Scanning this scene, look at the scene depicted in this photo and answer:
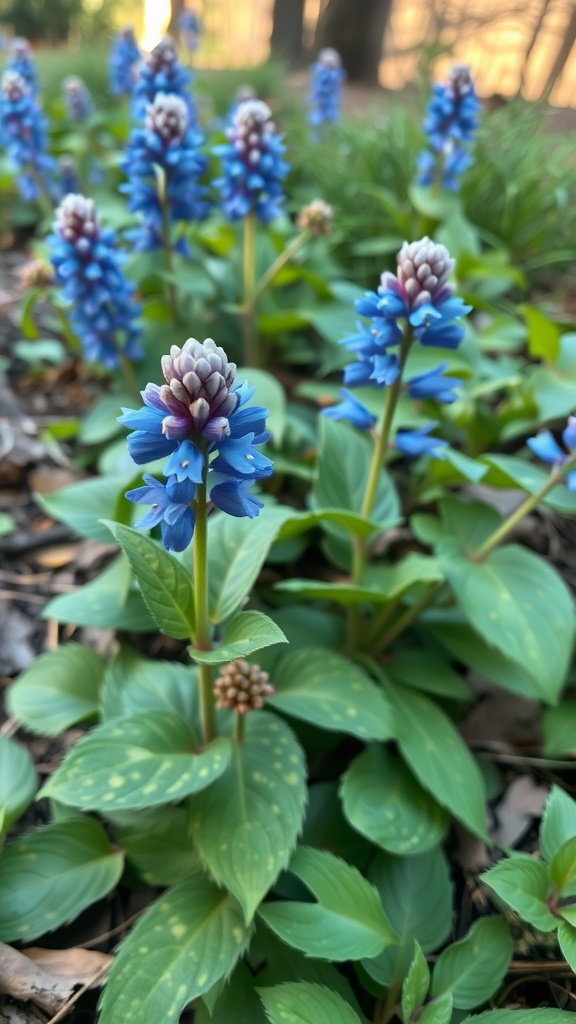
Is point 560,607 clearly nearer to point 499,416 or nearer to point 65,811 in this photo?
point 499,416

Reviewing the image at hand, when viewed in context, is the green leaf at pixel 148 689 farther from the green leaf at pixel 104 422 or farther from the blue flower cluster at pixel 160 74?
the blue flower cluster at pixel 160 74

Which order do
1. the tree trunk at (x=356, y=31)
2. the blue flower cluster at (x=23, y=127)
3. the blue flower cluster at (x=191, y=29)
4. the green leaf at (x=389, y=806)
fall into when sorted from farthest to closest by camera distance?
the tree trunk at (x=356, y=31) → the blue flower cluster at (x=191, y=29) → the blue flower cluster at (x=23, y=127) → the green leaf at (x=389, y=806)

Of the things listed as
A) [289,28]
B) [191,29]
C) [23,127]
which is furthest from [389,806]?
[289,28]

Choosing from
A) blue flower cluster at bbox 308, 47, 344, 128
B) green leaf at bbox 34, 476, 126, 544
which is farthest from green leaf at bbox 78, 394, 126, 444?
blue flower cluster at bbox 308, 47, 344, 128

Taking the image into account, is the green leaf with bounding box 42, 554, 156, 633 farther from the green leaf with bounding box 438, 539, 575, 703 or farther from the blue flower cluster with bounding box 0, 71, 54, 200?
the blue flower cluster with bounding box 0, 71, 54, 200

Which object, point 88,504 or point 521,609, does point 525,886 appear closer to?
point 521,609

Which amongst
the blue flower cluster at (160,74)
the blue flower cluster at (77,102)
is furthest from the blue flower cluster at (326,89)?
the blue flower cluster at (160,74)
